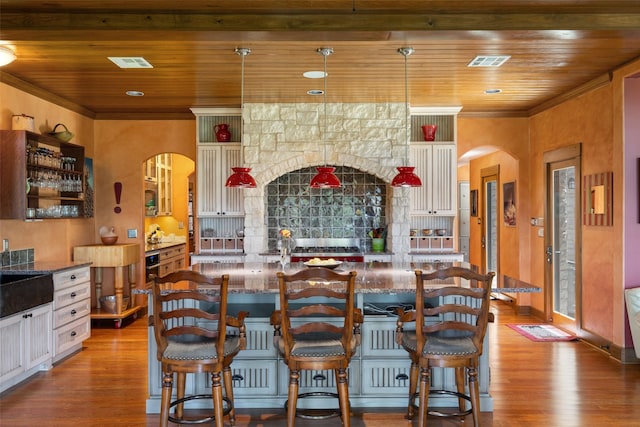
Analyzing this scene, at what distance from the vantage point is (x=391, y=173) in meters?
6.98

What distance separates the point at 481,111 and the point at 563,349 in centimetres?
346

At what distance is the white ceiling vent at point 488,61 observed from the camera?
15.7 ft

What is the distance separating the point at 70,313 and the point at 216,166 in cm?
271

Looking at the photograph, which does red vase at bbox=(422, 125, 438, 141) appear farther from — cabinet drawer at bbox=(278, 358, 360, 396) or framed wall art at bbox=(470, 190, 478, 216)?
cabinet drawer at bbox=(278, 358, 360, 396)

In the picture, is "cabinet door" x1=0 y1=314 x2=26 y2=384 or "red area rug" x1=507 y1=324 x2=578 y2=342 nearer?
"cabinet door" x1=0 y1=314 x2=26 y2=384

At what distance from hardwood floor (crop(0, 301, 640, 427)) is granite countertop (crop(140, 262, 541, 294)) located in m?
0.93

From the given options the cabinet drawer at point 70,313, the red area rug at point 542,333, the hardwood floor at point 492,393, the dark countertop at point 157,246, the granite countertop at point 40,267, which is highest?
the dark countertop at point 157,246

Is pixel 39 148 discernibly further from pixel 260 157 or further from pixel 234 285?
pixel 234 285

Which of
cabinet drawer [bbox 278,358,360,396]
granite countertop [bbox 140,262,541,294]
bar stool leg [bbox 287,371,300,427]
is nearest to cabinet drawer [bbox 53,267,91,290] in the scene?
granite countertop [bbox 140,262,541,294]

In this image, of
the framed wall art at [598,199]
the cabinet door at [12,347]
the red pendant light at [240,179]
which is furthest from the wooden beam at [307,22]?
the cabinet door at [12,347]

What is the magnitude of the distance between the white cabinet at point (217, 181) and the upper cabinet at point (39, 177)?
1475 millimetres

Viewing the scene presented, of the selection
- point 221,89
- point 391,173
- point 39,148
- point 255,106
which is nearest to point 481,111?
point 391,173

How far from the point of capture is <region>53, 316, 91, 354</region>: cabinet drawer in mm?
5117

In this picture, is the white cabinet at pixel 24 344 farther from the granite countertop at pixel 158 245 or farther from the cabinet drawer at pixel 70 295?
the granite countertop at pixel 158 245
